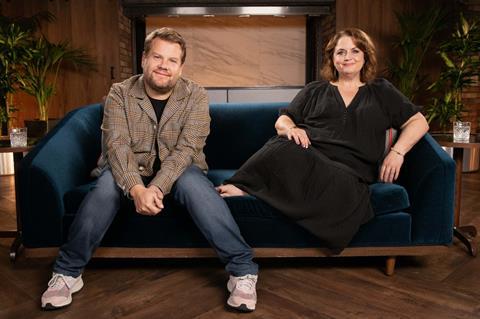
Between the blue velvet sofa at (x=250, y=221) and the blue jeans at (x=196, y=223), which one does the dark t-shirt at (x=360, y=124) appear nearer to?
the blue velvet sofa at (x=250, y=221)

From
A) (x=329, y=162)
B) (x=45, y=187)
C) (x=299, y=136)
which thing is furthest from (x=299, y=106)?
(x=45, y=187)

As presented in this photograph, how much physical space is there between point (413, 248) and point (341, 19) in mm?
3977

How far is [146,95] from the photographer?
85.6 inches

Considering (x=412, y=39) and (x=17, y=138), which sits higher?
(x=412, y=39)

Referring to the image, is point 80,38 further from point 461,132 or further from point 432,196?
point 432,196

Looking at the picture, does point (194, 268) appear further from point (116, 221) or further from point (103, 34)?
point (103, 34)

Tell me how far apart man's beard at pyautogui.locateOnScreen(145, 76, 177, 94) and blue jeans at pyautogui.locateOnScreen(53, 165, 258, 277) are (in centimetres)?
46

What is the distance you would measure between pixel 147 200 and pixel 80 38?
430 centimetres

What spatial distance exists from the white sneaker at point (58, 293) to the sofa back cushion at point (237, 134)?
1.05 metres

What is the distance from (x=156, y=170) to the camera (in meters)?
2.20

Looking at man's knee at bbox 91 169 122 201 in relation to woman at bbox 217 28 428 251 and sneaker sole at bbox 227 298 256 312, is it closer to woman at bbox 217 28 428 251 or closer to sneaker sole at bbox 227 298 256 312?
woman at bbox 217 28 428 251

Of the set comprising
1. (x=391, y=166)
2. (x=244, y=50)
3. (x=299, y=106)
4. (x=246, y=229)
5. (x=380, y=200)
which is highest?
(x=244, y=50)

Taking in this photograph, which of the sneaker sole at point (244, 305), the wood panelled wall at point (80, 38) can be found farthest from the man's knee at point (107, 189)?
the wood panelled wall at point (80, 38)

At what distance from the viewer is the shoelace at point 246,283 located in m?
1.86
